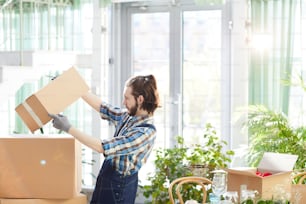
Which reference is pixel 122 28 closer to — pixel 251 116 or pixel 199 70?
pixel 199 70

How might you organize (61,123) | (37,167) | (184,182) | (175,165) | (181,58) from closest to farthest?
(61,123), (37,167), (184,182), (175,165), (181,58)

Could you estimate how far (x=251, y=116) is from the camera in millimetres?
5988

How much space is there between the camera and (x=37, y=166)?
13.0 feet

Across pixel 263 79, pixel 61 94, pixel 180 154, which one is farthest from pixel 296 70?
pixel 61 94

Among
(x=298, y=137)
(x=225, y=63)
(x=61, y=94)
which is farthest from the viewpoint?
(x=225, y=63)

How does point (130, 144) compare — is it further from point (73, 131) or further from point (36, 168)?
point (36, 168)

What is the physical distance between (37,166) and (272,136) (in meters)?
2.27

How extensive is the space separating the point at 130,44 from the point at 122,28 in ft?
0.60

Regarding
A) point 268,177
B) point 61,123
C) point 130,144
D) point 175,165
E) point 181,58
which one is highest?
point 181,58

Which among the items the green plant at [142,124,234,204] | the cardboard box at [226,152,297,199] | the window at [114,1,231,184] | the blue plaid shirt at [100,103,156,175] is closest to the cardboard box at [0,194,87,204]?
the blue plaid shirt at [100,103,156,175]

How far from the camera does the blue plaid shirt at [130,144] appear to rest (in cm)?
387

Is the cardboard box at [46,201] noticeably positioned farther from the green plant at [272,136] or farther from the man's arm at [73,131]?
the green plant at [272,136]

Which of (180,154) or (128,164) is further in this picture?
(180,154)

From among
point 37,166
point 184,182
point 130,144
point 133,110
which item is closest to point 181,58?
point 184,182
